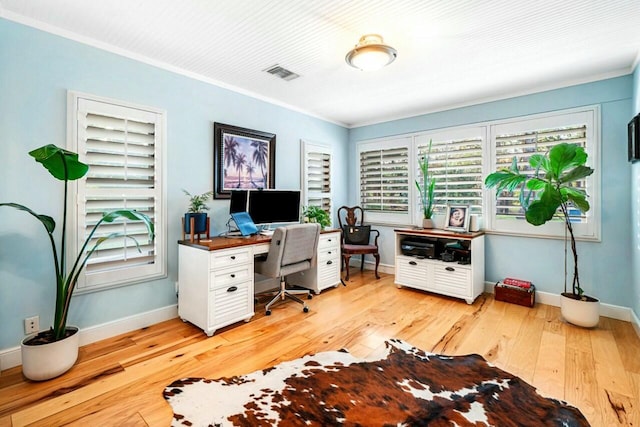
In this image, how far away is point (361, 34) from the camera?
2.33 meters

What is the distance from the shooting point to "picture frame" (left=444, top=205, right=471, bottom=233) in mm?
3760

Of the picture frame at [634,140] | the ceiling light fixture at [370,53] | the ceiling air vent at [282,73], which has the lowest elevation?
the picture frame at [634,140]

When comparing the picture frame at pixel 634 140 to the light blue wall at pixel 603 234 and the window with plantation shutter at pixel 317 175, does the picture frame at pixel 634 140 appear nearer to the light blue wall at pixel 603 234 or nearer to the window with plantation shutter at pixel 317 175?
the light blue wall at pixel 603 234

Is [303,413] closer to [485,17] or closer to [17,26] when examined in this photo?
[485,17]

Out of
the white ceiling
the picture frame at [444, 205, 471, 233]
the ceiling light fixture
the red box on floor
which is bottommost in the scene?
the red box on floor

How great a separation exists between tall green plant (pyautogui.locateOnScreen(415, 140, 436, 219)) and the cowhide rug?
2298 mm

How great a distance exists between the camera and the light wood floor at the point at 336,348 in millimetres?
1723

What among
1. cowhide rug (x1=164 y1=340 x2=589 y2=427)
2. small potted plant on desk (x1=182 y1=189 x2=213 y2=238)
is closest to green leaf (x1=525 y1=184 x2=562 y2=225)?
cowhide rug (x1=164 y1=340 x2=589 y2=427)

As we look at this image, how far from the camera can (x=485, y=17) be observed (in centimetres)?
211

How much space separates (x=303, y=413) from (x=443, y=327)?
5.65 ft

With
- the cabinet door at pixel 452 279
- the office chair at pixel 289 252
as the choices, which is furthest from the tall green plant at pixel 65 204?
the cabinet door at pixel 452 279

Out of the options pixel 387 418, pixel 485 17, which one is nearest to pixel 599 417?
pixel 387 418

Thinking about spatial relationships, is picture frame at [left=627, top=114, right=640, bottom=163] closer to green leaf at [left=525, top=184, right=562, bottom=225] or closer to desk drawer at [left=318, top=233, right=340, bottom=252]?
green leaf at [left=525, top=184, right=562, bottom=225]

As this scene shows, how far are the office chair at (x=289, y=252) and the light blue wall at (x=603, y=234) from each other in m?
2.29
